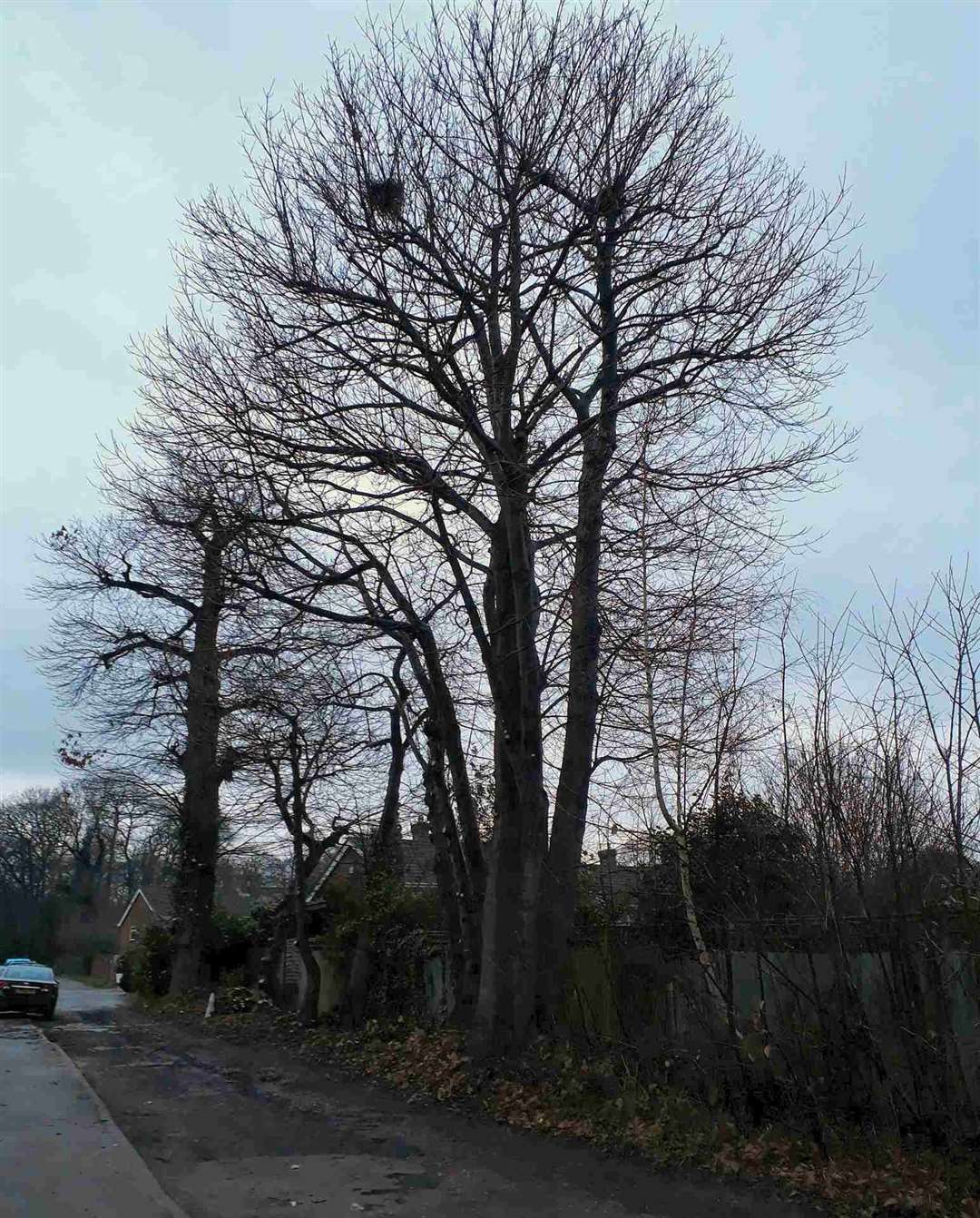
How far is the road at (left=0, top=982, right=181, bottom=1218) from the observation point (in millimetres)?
7867

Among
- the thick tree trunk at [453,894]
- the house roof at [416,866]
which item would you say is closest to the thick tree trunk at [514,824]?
the thick tree trunk at [453,894]

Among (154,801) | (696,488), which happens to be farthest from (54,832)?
(696,488)

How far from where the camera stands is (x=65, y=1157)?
951 cm

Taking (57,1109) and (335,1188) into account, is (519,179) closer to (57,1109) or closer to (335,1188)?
(335,1188)

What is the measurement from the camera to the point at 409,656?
13.9 meters

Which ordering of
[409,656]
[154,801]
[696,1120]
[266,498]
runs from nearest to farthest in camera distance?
[696,1120]
[266,498]
[409,656]
[154,801]

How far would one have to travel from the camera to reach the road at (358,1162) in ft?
25.7

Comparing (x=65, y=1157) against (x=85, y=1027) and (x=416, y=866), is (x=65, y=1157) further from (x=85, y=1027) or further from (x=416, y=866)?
(x=85, y=1027)

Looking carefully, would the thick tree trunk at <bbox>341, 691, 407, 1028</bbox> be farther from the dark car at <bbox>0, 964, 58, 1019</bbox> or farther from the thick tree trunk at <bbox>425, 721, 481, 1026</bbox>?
the dark car at <bbox>0, 964, 58, 1019</bbox>

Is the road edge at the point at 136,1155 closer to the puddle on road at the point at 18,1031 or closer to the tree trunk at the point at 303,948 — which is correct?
the tree trunk at the point at 303,948

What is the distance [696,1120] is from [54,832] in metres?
73.7

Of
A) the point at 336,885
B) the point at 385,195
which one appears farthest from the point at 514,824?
the point at 336,885

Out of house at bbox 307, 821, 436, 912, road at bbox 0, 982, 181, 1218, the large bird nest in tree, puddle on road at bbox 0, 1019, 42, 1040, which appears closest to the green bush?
puddle on road at bbox 0, 1019, 42, 1040

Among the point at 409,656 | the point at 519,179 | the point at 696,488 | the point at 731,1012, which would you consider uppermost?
the point at 519,179
